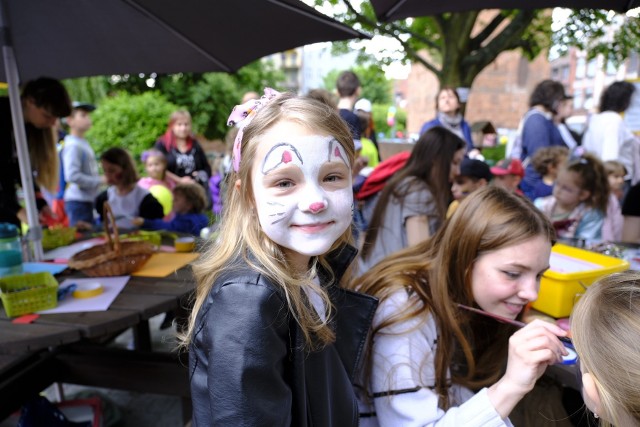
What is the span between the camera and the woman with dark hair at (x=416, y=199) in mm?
2621

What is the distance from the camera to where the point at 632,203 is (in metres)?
3.03

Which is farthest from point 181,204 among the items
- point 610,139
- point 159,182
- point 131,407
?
point 610,139

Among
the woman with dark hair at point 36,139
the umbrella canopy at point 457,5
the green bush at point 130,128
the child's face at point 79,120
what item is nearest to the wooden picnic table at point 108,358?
the woman with dark hair at point 36,139

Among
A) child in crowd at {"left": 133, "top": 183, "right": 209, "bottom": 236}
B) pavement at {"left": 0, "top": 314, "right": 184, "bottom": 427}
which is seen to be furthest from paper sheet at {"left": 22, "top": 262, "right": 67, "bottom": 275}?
child in crowd at {"left": 133, "top": 183, "right": 209, "bottom": 236}

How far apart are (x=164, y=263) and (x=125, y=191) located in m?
1.80

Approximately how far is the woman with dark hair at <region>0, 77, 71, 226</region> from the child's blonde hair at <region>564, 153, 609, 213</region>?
3209mm

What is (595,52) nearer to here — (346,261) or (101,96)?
(346,261)

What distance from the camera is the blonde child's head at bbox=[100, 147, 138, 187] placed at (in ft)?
12.1

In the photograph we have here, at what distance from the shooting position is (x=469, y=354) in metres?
1.34

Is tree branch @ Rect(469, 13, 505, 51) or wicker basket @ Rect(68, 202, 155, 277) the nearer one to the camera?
wicker basket @ Rect(68, 202, 155, 277)

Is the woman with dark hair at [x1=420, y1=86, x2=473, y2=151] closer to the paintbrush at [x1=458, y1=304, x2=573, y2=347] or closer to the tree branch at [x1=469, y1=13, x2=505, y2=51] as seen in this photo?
the paintbrush at [x1=458, y1=304, x2=573, y2=347]

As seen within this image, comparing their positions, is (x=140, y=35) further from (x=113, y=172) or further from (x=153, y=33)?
(x=113, y=172)

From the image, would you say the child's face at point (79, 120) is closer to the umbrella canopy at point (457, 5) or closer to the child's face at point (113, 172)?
the child's face at point (113, 172)

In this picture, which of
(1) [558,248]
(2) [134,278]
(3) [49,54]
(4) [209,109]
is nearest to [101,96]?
(4) [209,109]
